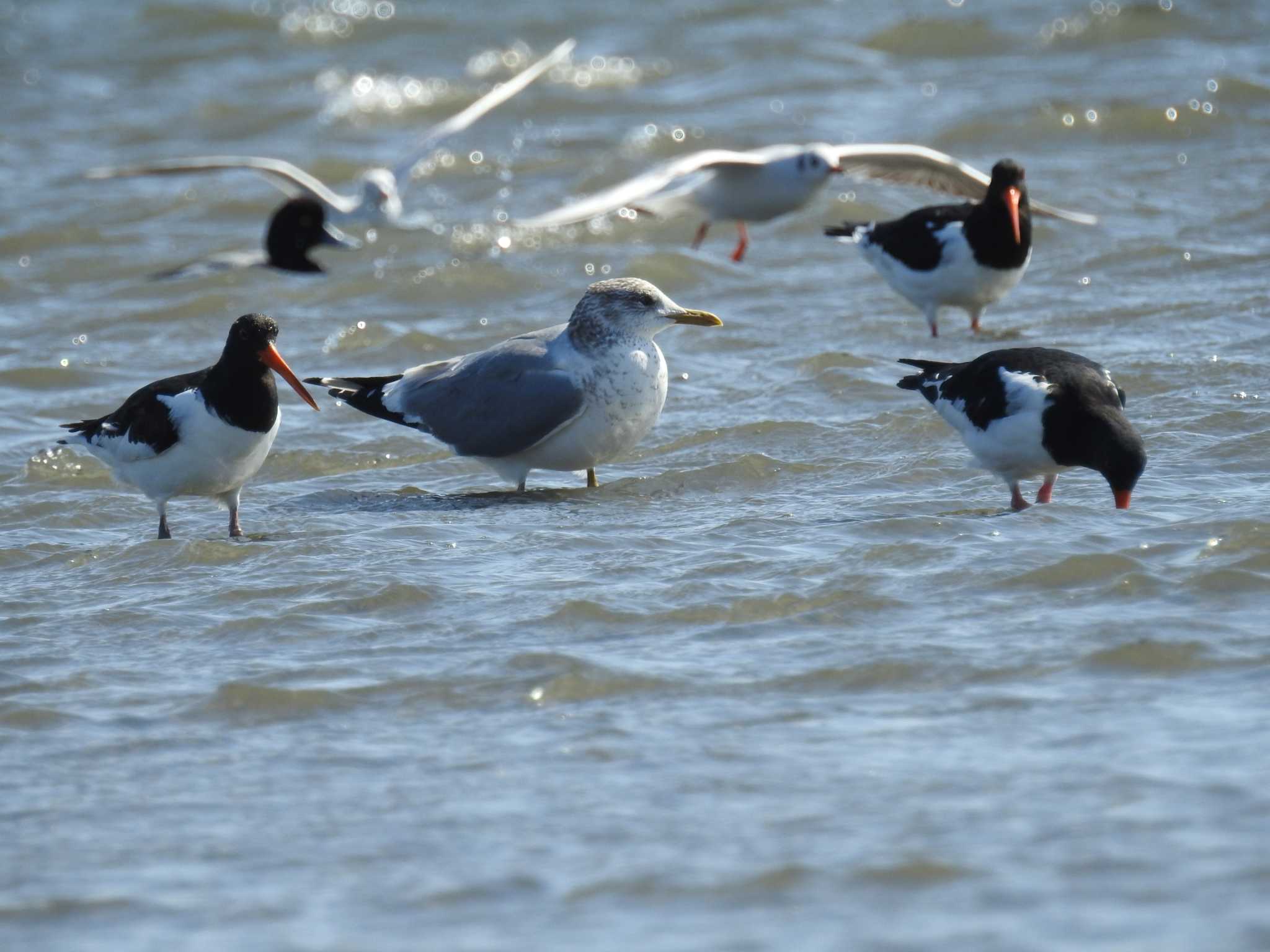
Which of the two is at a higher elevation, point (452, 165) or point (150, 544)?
point (452, 165)

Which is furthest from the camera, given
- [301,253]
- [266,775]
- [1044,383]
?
[301,253]

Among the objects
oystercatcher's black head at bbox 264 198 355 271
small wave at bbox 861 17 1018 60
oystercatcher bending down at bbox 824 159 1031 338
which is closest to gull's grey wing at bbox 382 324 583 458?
oystercatcher bending down at bbox 824 159 1031 338

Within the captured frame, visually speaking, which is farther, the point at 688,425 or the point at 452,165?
the point at 452,165

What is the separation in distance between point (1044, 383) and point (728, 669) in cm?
224

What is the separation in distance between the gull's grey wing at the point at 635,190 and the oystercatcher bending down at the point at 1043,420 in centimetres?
224

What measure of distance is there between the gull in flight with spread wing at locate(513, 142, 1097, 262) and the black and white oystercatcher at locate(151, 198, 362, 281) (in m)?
2.62

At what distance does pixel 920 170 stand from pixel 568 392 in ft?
17.6

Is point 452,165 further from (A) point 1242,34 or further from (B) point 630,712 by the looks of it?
(B) point 630,712

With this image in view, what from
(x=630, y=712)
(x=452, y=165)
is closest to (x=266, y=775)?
(x=630, y=712)

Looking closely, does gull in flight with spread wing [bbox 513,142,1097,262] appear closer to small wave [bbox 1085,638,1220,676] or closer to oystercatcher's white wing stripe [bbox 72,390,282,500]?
oystercatcher's white wing stripe [bbox 72,390,282,500]

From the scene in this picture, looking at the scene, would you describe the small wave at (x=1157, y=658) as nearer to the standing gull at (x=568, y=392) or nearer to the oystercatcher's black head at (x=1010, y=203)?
the standing gull at (x=568, y=392)

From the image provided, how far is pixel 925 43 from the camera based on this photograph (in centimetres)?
1988

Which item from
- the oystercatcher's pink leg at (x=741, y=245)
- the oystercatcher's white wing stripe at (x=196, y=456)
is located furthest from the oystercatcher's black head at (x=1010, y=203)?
the oystercatcher's white wing stripe at (x=196, y=456)

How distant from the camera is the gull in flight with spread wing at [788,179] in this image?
11.9 m
